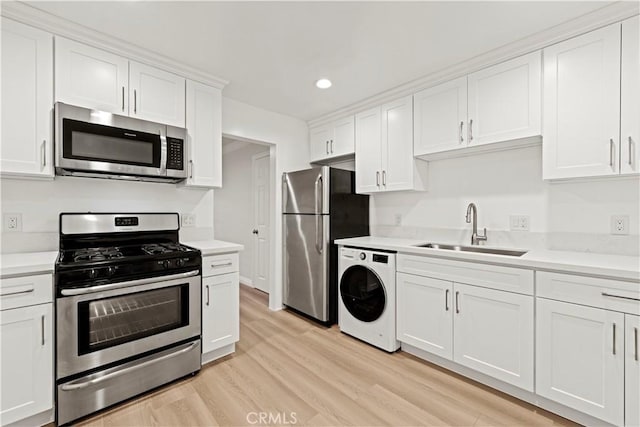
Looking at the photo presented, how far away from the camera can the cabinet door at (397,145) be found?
284 centimetres

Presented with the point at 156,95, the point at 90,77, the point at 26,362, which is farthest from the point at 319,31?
the point at 26,362

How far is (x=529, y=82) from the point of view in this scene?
211 cm

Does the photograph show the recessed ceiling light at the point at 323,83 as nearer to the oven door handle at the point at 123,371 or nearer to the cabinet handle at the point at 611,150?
the cabinet handle at the point at 611,150

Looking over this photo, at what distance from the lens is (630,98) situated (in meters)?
1.74

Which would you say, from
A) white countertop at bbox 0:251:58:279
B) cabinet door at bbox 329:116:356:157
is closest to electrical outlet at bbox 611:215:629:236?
cabinet door at bbox 329:116:356:157

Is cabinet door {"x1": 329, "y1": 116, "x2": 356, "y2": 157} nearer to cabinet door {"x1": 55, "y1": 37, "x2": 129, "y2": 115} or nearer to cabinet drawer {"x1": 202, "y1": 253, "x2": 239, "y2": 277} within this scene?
cabinet drawer {"x1": 202, "y1": 253, "x2": 239, "y2": 277}

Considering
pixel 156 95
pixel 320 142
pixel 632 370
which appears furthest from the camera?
pixel 320 142

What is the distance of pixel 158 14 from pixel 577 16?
2.67 meters

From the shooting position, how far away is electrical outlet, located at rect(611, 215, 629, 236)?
1950 millimetres

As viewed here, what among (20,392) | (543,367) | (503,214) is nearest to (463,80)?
(503,214)

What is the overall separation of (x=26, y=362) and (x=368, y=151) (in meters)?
3.09

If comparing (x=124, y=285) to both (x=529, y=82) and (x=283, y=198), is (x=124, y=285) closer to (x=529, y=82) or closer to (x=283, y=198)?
(x=283, y=198)

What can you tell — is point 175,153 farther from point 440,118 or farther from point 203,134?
point 440,118

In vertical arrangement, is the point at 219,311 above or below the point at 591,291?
below
